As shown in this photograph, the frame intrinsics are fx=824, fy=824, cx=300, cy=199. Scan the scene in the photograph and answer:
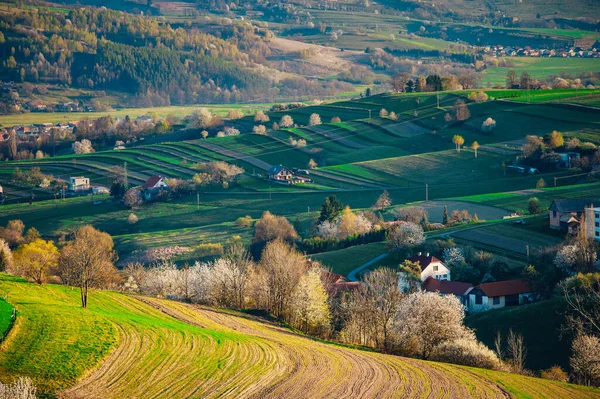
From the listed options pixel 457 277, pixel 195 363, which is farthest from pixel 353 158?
pixel 195 363

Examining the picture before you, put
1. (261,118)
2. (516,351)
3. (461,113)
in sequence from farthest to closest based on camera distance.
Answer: (261,118), (461,113), (516,351)

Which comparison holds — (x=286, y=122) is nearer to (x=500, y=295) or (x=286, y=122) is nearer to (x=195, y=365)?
(x=500, y=295)

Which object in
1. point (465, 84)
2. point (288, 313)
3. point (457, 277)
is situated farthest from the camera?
point (465, 84)

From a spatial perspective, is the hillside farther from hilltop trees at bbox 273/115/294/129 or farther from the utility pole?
hilltop trees at bbox 273/115/294/129

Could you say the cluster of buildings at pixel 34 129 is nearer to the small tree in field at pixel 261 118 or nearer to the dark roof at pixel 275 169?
the small tree in field at pixel 261 118

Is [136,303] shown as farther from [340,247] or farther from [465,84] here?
[465,84]

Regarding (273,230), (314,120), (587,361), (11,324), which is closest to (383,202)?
(273,230)

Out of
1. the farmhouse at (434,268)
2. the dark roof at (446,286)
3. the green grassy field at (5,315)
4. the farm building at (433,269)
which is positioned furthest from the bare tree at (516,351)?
the green grassy field at (5,315)

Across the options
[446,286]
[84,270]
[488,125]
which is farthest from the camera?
[488,125]
